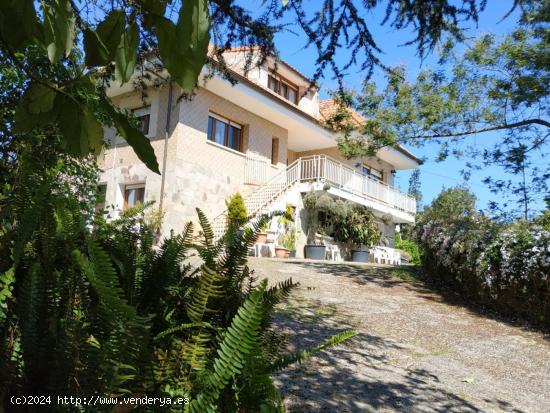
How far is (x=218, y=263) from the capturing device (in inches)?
65.3

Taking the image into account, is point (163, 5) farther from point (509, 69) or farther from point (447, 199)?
point (447, 199)

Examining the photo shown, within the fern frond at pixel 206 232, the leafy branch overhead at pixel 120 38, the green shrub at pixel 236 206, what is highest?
the green shrub at pixel 236 206

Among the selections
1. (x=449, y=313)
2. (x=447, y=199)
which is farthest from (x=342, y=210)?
(x=447, y=199)

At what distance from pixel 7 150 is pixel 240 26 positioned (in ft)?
8.12

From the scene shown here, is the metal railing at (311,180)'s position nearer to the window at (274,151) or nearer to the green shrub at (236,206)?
the green shrub at (236,206)

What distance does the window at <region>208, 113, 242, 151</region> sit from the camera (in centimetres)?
1616

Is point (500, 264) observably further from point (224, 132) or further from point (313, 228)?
point (224, 132)

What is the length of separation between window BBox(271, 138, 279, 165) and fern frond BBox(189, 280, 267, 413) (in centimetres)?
1784

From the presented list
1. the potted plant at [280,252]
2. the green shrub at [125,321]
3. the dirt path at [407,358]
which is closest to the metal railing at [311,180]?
the potted plant at [280,252]

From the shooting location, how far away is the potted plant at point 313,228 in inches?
668

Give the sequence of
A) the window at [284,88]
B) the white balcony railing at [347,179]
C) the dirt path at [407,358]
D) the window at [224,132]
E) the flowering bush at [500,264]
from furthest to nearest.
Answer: the window at [284,88], the white balcony railing at [347,179], the window at [224,132], the flowering bush at [500,264], the dirt path at [407,358]

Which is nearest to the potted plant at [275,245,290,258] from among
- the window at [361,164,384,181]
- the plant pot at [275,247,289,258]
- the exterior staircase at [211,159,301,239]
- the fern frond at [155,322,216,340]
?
the plant pot at [275,247,289,258]

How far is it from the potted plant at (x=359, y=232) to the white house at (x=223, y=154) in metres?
0.67

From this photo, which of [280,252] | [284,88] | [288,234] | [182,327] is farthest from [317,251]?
[182,327]
